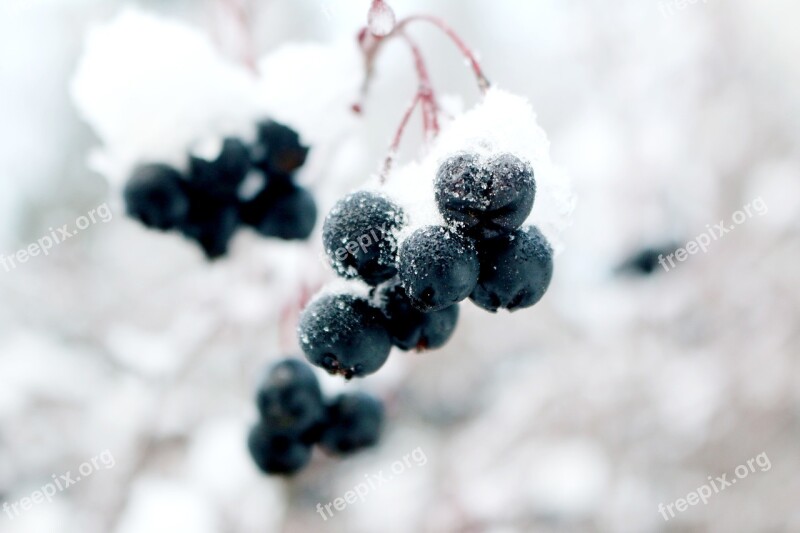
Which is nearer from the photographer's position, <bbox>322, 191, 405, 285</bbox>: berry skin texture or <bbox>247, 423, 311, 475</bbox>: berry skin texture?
<bbox>322, 191, 405, 285</bbox>: berry skin texture

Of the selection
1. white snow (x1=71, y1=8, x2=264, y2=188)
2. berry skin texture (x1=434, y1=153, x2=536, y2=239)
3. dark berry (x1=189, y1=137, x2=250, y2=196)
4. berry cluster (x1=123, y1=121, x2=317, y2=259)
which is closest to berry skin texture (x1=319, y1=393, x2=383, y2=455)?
berry cluster (x1=123, y1=121, x2=317, y2=259)

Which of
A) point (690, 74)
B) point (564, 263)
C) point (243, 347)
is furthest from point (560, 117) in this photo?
point (243, 347)

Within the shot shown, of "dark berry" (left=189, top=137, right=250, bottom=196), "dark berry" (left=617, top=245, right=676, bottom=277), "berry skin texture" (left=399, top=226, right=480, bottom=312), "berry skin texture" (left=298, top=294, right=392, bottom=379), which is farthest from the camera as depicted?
"dark berry" (left=617, top=245, right=676, bottom=277)

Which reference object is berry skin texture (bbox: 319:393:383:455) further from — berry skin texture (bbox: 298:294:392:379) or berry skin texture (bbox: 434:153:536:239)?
berry skin texture (bbox: 434:153:536:239)

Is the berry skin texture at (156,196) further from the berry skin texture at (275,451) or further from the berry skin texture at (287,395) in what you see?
the berry skin texture at (275,451)

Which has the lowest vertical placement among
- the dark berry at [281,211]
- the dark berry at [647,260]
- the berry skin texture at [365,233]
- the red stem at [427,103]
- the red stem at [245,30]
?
the berry skin texture at [365,233]

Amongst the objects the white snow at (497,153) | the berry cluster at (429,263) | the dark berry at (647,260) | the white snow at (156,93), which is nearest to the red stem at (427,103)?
the white snow at (497,153)

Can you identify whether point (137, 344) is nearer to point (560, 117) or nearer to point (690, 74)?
point (690, 74)
